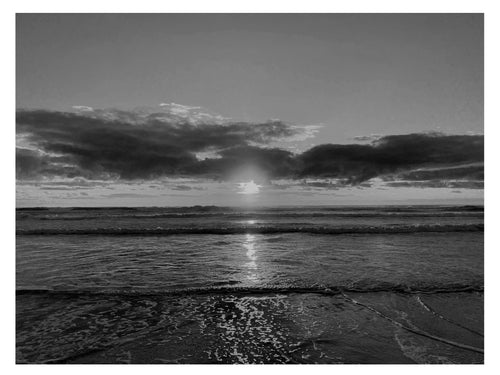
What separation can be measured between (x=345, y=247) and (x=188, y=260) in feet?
20.3

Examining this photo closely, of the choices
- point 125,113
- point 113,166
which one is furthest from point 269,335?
point 113,166

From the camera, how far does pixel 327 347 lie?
160 inches

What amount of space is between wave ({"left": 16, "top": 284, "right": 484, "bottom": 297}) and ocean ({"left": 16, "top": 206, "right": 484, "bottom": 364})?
40 mm

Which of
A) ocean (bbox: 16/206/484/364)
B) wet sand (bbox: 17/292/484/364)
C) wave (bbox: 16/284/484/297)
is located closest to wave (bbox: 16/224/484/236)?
ocean (bbox: 16/206/484/364)

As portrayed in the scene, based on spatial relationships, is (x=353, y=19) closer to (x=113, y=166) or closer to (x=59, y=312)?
(x=59, y=312)

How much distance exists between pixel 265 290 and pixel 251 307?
0.93 meters

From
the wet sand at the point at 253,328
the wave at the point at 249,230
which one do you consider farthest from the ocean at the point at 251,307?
the wave at the point at 249,230

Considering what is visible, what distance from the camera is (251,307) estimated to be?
5.43 metres

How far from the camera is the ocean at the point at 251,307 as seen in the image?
4012 millimetres

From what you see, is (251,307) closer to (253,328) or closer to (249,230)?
(253,328)

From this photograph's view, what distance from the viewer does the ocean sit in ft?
13.2

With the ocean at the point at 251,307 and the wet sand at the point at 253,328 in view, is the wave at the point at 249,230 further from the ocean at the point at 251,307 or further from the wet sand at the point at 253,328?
the wet sand at the point at 253,328

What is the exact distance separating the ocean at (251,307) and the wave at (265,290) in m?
0.04

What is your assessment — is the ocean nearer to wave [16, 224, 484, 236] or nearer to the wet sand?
the wet sand
